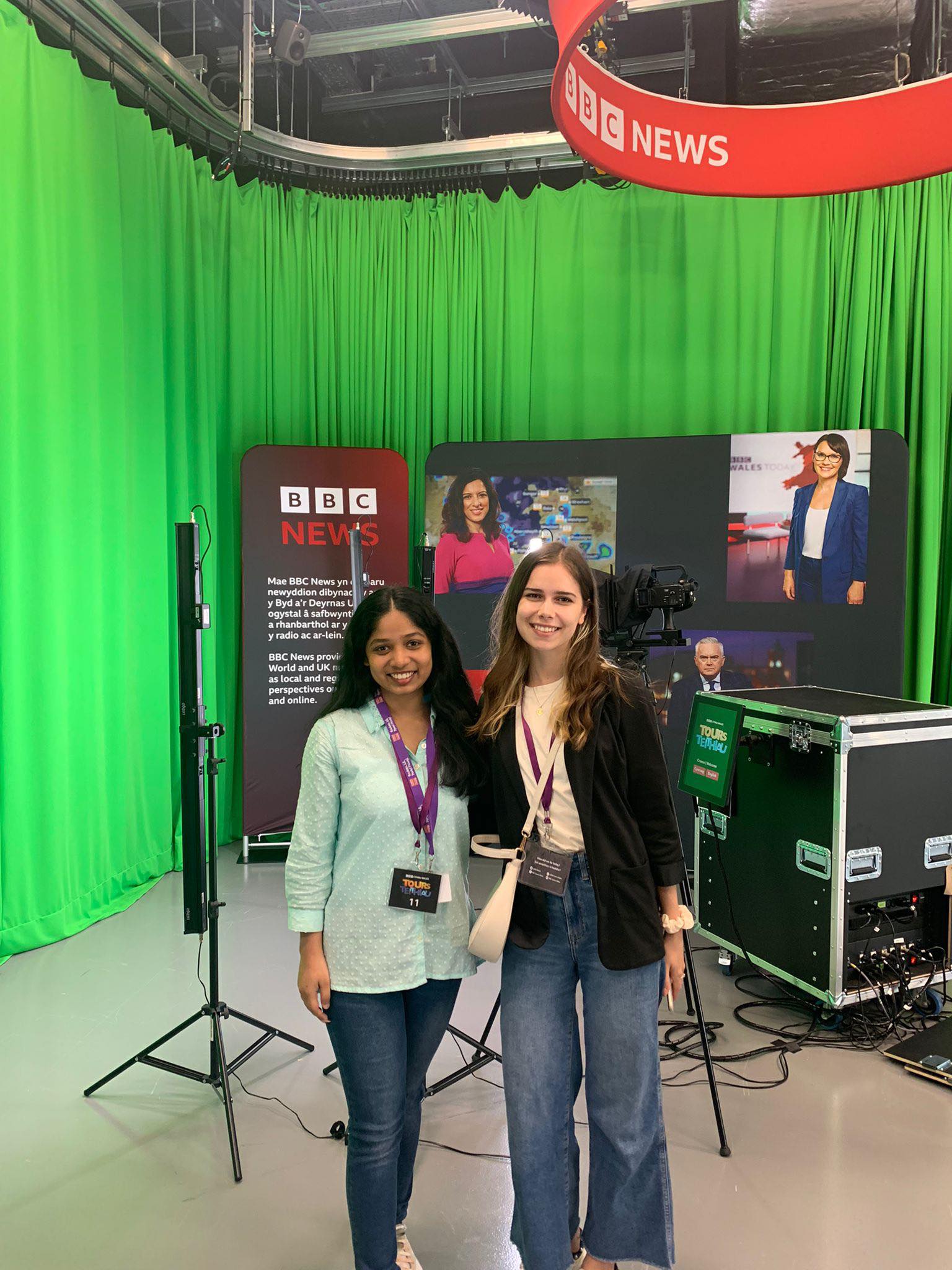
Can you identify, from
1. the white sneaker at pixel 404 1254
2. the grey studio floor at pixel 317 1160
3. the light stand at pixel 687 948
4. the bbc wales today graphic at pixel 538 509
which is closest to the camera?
the white sneaker at pixel 404 1254

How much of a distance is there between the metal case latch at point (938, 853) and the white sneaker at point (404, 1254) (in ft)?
6.83

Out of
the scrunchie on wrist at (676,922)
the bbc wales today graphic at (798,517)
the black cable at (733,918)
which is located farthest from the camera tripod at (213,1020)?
the bbc wales today graphic at (798,517)

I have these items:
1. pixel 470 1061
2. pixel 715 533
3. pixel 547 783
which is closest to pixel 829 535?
pixel 715 533

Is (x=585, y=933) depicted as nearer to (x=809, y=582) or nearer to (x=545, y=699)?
(x=545, y=699)

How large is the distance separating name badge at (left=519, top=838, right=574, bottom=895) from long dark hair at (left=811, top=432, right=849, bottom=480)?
3.16 meters

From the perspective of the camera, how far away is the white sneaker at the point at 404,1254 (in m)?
1.74

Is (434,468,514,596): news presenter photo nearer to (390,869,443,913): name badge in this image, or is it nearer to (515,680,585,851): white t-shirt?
(515,680,585,851): white t-shirt

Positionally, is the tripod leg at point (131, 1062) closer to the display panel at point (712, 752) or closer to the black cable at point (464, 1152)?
the black cable at point (464, 1152)

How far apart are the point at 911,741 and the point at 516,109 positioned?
12.7 feet

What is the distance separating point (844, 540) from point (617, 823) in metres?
3.02

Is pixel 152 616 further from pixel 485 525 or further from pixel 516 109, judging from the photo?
pixel 516 109

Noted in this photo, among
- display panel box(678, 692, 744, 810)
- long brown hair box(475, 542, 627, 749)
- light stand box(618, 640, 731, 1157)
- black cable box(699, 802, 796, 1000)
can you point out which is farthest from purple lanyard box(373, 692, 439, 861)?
black cable box(699, 802, 796, 1000)

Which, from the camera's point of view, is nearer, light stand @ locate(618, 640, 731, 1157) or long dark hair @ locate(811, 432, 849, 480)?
light stand @ locate(618, 640, 731, 1157)

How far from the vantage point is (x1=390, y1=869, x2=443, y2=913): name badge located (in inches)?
61.6
